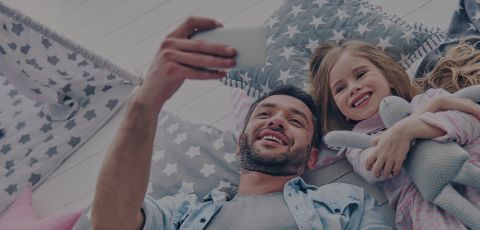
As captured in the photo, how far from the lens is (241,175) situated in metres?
1.30

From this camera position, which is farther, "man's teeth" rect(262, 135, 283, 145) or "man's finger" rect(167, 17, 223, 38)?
"man's teeth" rect(262, 135, 283, 145)

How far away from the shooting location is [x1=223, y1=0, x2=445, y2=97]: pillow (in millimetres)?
1471

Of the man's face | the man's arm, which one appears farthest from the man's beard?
the man's arm

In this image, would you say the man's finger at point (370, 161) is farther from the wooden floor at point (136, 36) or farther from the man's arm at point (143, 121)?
the man's arm at point (143, 121)

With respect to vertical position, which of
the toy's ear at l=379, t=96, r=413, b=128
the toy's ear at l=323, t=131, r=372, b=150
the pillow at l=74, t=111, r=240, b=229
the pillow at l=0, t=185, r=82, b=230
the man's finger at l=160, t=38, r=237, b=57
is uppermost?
the man's finger at l=160, t=38, r=237, b=57

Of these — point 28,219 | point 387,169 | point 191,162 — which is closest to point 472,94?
point 387,169

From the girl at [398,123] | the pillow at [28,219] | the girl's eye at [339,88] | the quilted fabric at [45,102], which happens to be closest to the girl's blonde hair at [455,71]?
the girl at [398,123]

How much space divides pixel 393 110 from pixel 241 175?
1.46ft

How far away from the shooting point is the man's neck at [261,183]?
1.24 metres

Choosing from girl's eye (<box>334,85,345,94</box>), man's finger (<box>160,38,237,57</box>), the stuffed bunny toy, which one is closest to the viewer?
man's finger (<box>160,38,237,57</box>)

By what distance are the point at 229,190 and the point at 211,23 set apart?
613 mm

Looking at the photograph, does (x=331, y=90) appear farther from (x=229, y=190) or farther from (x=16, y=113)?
(x=16, y=113)

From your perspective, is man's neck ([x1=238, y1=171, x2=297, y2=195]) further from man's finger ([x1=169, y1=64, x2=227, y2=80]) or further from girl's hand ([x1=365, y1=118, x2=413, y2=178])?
man's finger ([x1=169, y1=64, x2=227, y2=80])

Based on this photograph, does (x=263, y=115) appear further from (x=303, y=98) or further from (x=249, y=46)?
(x=249, y=46)
